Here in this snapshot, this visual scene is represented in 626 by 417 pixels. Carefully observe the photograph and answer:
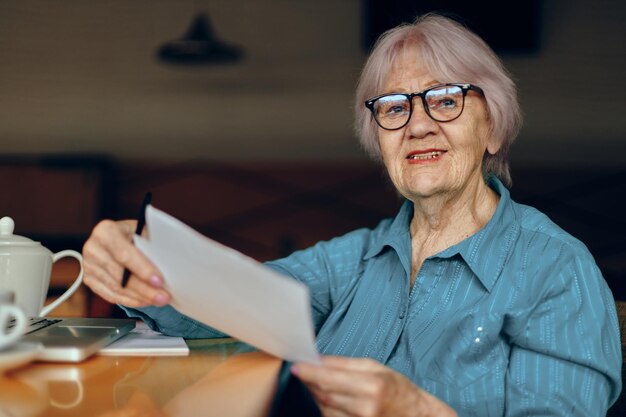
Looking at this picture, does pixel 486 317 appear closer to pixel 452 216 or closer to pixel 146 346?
pixel 452 216

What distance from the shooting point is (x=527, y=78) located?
14.9 ft

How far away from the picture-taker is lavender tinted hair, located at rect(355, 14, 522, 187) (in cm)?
157

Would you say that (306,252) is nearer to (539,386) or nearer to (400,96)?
(400,96)

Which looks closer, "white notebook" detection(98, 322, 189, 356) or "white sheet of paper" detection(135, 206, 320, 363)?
"white sheet of paper" detection(135, 206, 320, 363)

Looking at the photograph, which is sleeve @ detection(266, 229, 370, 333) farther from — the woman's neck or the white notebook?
the white notebook

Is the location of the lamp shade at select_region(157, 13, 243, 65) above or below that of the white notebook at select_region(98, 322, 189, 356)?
above

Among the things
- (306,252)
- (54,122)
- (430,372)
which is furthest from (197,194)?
(430,372)

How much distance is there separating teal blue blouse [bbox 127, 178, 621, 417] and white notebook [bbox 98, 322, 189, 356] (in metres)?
0.05

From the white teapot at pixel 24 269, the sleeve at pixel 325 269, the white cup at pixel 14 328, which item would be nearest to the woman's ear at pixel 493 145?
the sleeve at pixel 325 269

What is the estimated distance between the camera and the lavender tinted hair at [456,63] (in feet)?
5.16

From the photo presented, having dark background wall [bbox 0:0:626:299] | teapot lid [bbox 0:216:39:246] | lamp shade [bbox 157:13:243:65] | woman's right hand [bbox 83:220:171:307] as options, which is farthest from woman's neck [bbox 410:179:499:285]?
lamp shade [bbox 157:13:243:65]

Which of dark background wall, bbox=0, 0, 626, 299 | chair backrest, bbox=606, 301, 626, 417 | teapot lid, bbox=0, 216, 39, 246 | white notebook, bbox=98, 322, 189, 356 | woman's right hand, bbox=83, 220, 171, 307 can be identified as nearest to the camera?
woman's right hand, bbox=83, 220, 171, 307

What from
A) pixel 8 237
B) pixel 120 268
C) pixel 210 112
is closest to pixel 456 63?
pixel 120 268

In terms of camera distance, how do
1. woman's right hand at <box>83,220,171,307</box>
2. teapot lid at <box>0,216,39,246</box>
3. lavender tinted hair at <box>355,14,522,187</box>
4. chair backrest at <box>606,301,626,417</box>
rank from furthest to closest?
1. lavender tinted hair at <box>355,14,522,187</box>
2. chair backrest at <box>606,301,626,417</box>
3. teapot lid at <box>0,216,39,246</box>
4. woman's right hand at <box>83,220,171,307</box>
